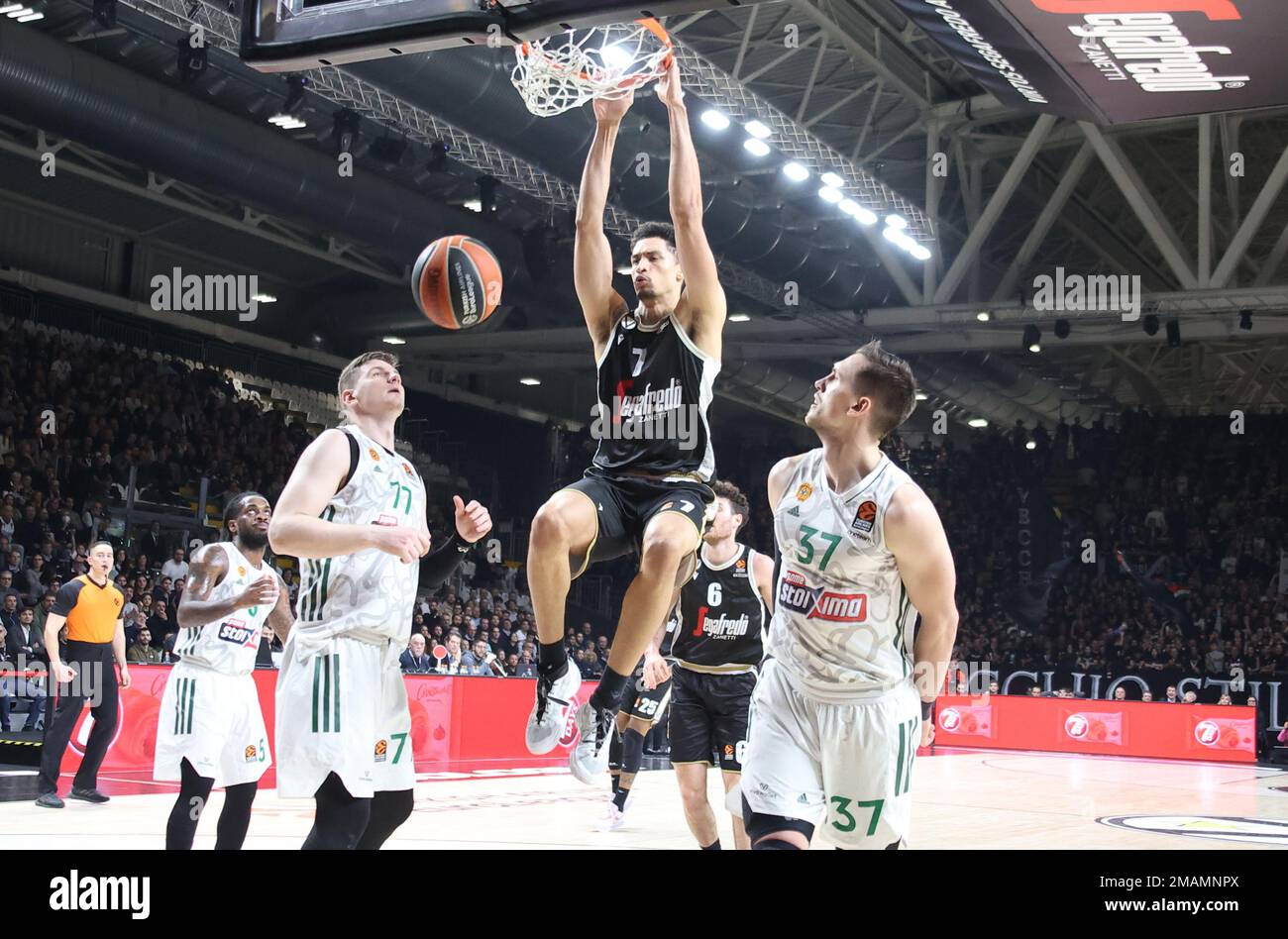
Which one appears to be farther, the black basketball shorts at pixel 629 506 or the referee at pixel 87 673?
the referee at pixel 87 673

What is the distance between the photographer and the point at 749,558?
777 centimetres

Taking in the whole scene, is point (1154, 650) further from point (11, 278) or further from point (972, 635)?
point (11, 278)

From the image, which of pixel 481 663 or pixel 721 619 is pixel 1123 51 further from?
pixel 481 663

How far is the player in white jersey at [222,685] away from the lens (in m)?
6.00

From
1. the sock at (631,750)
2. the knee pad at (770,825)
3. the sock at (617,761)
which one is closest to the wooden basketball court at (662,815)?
the sock at (617,761)

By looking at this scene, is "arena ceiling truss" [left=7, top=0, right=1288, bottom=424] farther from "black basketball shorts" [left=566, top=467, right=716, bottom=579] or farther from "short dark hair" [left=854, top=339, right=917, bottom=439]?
"short dark hair" [left=854, top=339, right=917, bottom=439]

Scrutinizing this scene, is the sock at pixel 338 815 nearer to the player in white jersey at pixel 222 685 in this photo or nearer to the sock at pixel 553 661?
the sock at pixel 553 661

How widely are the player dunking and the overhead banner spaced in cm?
230

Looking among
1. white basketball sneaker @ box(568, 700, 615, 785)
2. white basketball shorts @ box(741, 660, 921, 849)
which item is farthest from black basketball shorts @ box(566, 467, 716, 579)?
white basketball shorts @ box(741, 660, 921, 849)

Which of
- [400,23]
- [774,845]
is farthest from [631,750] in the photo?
[400,23]

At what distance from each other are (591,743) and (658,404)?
4.46 feet

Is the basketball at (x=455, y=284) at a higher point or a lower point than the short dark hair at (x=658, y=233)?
lower

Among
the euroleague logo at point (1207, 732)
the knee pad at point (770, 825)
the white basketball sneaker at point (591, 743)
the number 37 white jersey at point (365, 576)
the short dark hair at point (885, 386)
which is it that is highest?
the short dark hair at point (885, 386)
